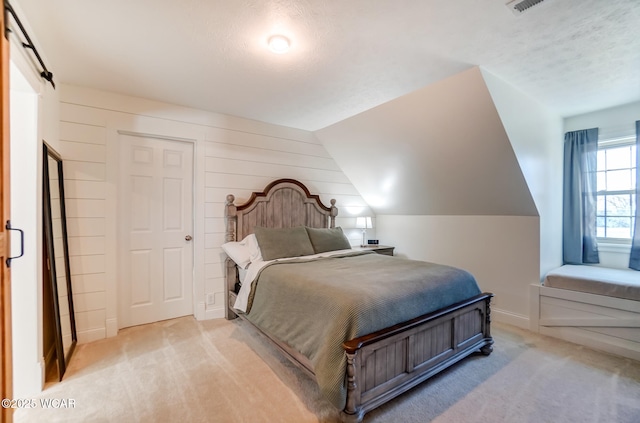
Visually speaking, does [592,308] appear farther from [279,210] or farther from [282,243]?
[279,210]

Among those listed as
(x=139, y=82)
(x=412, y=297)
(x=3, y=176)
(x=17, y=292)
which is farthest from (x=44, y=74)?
(x=412, y=297)

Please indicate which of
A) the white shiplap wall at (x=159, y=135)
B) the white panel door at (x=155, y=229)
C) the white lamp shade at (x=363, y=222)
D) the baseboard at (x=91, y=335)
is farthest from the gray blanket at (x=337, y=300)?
the white lamp shade at (x=363, y=222)

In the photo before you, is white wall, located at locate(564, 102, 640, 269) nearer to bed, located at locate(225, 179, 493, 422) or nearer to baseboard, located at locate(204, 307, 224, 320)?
bed, located at locate(225, 179, 493, 422)

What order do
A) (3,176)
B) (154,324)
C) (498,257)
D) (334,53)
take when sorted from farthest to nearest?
(498,257)
(154,324)
(334,53)
(3,176)

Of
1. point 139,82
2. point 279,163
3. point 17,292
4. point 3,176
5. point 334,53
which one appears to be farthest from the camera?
point 279,163

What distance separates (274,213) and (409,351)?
2.37 m

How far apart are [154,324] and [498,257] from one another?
402 cm

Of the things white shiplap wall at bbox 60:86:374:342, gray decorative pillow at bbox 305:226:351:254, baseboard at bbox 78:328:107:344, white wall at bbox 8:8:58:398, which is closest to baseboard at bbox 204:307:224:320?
white shiplap wall at bbox 60:86:374:342

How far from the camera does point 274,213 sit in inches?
149

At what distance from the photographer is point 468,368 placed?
232cm

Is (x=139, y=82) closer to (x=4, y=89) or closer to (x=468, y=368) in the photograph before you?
(x=4, y=89)

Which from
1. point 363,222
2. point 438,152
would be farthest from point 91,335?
point 438,152

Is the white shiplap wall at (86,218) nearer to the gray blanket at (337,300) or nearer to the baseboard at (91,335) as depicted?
the baseboard at (91,335)

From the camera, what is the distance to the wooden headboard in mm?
3416
